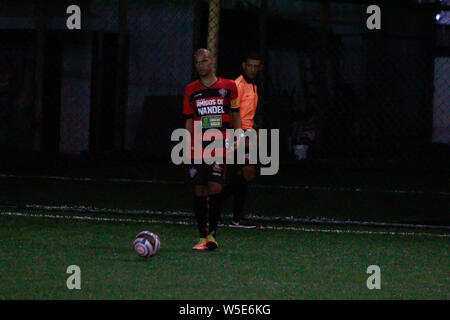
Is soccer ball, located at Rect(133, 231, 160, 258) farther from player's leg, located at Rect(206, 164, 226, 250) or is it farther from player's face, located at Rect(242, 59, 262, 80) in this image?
player's face, located at Rect(242, 59, 262, 80)

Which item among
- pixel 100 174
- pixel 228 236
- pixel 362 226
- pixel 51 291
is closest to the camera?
pixel 51 291

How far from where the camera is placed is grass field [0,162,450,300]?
6.48 meters

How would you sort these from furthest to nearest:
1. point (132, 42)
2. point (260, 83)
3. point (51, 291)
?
1. point (132, 42)
2. point (260, 83)
3. point (51, 291)

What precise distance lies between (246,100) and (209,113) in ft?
6.37

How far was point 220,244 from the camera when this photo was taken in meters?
8.87

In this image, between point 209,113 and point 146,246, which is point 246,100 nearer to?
point 209,113

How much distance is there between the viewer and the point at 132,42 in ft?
58.9

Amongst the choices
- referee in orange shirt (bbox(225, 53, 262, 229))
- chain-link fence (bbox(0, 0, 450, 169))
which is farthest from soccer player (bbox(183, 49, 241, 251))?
chain-link fence (bbox(0, 0, 450, 169))

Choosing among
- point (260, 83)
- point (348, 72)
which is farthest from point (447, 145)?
point (260, 83)

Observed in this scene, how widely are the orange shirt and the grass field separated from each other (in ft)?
3.86

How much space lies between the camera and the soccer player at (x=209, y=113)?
338 inches
